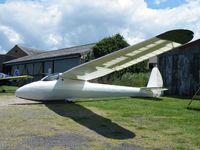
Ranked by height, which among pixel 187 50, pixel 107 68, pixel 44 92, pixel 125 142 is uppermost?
pixel 187 50

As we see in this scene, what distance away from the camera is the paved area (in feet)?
21.0

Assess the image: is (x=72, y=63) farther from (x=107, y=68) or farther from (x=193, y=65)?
(x=107, y=68)

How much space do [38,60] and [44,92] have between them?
80.8ft

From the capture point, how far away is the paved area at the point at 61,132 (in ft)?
21.0

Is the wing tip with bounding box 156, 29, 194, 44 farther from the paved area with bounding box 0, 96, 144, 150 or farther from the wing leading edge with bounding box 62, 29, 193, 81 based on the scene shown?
the paved area with bounding box 0, 96, 144, 150

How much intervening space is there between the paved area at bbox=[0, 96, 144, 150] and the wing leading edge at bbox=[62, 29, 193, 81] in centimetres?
208

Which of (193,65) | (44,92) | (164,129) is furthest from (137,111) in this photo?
(193,65)

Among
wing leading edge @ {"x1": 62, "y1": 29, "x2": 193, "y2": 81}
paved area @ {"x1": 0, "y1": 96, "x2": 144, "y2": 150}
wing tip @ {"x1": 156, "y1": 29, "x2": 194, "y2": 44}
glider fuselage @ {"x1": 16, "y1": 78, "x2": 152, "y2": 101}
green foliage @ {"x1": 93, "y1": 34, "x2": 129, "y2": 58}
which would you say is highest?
green foliage @ {"x1": 93, "y1": 34, "x2": 129, "y2": 58}

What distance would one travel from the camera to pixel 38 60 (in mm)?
38250

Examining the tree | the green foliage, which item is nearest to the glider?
the tree

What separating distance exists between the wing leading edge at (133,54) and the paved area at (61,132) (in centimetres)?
208

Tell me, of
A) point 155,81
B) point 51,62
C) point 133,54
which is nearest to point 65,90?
point 155,81

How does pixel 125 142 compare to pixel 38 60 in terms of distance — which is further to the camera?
pixel 38 60

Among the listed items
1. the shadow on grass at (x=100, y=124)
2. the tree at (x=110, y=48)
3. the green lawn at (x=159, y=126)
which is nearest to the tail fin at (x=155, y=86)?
the green lawn at (x=159, y=126)
